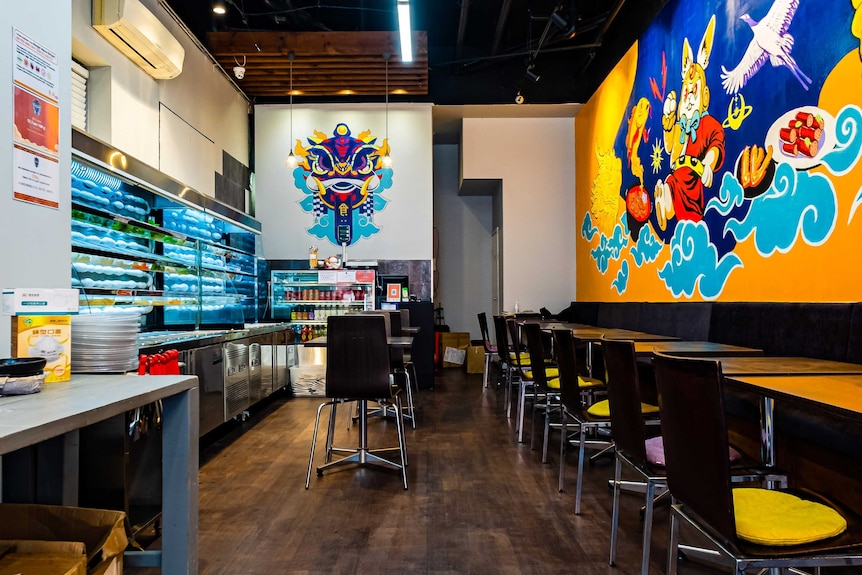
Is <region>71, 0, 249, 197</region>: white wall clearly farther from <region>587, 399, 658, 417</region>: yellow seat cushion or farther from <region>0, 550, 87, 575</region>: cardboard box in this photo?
<region>587, 399, 658, 417</region>: yellow seat cushion

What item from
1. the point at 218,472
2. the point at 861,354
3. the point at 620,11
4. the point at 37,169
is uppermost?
the point at 620,11

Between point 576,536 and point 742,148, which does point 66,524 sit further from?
point 742,148

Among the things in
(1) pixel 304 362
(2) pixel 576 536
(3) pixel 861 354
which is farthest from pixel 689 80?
(1) pixel 304 362

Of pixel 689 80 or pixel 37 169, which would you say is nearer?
pixel 37 169

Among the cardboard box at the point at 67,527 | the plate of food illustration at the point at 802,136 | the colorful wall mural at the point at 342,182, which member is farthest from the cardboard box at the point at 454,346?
the cardboard box at the point at 67,527

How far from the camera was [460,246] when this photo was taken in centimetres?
1040

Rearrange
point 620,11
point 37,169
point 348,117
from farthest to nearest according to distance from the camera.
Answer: point 348,117 < point 620,11 < point 37,169

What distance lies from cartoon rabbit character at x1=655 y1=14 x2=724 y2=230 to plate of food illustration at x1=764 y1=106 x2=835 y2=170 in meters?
0.70

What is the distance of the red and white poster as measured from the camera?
5.42ft

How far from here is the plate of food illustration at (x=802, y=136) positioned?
3.15 m

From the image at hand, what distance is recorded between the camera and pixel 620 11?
6668mm

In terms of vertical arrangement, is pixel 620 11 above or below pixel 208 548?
above

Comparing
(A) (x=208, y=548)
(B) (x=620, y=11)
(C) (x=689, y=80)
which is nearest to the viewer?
(A) (x=208, y=548)

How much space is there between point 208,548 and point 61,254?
4.92ft
